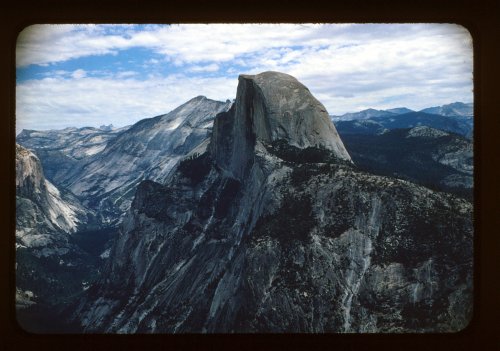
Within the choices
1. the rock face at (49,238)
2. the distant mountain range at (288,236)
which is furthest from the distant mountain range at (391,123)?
the rock face at (49,238)

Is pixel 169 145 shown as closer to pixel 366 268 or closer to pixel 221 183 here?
pixel 221 183

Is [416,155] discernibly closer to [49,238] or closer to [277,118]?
[277,118]

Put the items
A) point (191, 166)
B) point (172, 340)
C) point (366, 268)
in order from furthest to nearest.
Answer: point (191, 166) → point (366, 268) → point (172, 340)

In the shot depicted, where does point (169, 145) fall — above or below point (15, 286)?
below

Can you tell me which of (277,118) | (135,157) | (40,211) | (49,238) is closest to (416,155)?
(277,118)

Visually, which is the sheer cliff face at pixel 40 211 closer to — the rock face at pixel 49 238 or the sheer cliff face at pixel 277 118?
the rock face at pixel 49 238

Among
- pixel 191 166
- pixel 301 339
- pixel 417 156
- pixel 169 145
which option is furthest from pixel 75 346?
pixel 169 145
